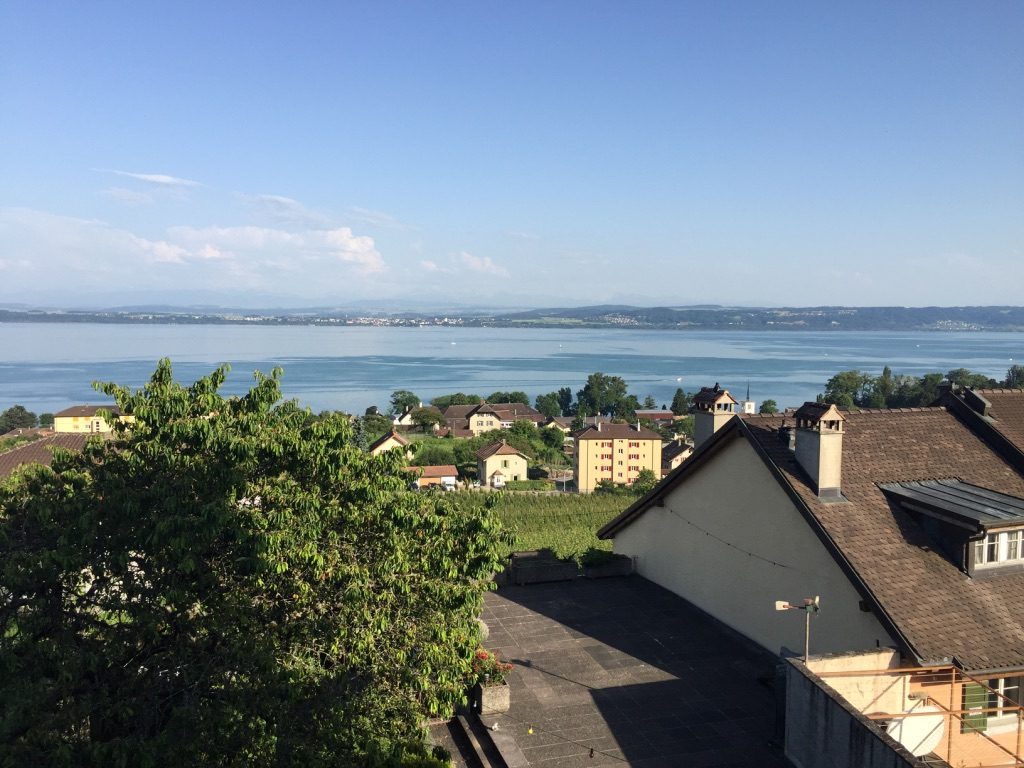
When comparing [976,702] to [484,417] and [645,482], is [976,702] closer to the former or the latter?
[645,482]

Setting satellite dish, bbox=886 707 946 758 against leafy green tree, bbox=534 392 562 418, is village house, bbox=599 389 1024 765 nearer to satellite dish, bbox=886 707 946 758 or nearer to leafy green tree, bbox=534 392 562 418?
satellite dish, bbox=886 707 946 758

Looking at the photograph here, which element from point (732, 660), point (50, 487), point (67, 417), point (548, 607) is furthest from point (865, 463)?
point (67, 417)

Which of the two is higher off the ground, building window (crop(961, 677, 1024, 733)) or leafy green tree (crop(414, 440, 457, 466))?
building window (crop(961, 677, 1024, 733))

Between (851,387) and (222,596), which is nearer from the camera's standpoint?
(222,596)

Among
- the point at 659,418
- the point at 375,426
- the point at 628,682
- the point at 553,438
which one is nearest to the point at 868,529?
the point at 628,682

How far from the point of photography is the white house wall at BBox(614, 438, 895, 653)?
1238 centimetres

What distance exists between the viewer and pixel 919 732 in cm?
988

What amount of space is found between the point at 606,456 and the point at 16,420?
241 ft

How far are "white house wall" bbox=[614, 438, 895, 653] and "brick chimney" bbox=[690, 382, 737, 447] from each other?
1315mm

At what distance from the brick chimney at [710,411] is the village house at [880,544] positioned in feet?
0.13

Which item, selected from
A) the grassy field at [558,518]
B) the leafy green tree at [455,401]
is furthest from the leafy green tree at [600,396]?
the grassy field at [558,518]

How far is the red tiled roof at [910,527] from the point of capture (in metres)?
11.0

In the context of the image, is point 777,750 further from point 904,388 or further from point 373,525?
point 904,388

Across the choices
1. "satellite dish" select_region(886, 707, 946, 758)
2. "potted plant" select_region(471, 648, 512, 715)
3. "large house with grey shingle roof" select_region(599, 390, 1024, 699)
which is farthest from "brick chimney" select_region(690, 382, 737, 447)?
"satellite dish" select_region(886, 707, 946, 758)
